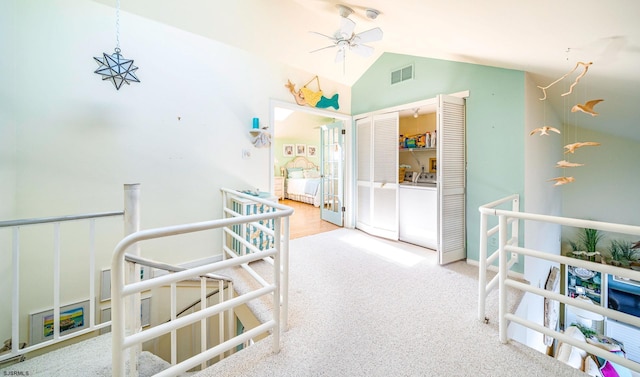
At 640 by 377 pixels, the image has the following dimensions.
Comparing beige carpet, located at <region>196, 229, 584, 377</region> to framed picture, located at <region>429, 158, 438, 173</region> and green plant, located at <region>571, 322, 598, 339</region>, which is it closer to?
framed picture, located at <region>429, 158, 438, 173</region>

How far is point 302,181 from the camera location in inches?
296

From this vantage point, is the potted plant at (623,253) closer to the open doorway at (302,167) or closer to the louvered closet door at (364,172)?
the louvered closet door at (364,172)

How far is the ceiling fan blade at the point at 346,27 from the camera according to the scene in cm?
240

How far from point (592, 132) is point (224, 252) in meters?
6.44

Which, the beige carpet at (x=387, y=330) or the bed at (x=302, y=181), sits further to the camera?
the bed at (x=302, y=181)

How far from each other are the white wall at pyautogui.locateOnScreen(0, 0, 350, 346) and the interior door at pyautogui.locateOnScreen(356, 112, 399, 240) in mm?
1842

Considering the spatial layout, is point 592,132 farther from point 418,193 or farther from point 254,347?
point 254,347

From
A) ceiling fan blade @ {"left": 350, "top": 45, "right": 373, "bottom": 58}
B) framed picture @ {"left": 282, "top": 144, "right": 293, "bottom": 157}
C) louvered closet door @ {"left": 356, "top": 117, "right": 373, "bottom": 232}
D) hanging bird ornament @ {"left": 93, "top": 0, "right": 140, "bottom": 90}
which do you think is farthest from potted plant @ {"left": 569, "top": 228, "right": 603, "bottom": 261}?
framed picture @ {"left": 282, "top": 144, "right": 293, "bottom": 157}

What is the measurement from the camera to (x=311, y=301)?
2164 mm

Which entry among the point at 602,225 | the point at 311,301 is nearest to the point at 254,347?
the point at 311,301

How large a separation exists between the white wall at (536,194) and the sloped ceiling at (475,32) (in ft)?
1.09

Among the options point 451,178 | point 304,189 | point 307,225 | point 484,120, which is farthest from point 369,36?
point 304,189

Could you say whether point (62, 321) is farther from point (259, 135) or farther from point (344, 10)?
point (344, 10)

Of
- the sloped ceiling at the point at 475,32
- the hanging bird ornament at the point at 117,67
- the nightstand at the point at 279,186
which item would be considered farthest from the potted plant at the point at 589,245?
the hanging bird ornament at the point at 117,67
